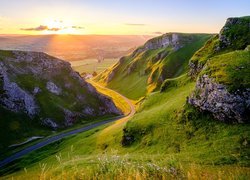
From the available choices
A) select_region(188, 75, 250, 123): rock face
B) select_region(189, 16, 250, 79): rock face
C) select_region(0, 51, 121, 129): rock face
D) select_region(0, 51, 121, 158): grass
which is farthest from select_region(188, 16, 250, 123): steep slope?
select_region(0, 51, 121, 129): rock face

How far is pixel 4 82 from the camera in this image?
150625 millimetres

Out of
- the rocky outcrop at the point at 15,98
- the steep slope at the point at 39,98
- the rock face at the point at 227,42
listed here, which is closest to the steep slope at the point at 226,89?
the rock face at the point at 227,42

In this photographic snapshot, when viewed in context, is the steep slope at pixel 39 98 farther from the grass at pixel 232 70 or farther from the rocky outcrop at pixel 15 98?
the grass at pixel 232 70

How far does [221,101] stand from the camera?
54156 millimetres

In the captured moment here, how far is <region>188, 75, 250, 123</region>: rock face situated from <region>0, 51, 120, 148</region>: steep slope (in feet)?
303

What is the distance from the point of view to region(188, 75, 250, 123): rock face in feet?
167

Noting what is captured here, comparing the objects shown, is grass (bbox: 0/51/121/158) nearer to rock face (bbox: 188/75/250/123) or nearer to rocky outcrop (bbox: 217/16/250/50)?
rock face (bbox: 188/75/250/123)

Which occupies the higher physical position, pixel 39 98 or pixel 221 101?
pixel 221 101

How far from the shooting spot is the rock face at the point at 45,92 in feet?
493

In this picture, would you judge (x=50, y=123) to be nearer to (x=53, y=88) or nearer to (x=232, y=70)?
(x=53, y=88)

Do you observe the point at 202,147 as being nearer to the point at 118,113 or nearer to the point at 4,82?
the point at 4,82

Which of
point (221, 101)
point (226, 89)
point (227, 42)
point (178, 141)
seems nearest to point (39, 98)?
point (227, 42)

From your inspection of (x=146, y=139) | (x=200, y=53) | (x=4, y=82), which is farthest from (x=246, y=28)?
(x=4, y=82)

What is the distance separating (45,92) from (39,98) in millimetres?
7837
